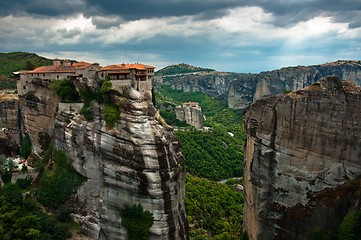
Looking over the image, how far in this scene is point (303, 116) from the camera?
26219mm

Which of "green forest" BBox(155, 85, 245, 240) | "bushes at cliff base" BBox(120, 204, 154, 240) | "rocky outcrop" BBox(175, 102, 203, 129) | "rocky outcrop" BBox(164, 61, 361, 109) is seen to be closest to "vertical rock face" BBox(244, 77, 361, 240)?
"green forest" BBox(155, 85, 245, 240)

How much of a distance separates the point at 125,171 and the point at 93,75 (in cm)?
1449

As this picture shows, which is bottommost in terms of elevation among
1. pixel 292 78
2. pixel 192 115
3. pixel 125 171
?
pixel 192 115

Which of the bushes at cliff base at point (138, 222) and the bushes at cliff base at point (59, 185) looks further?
the bushes at cliff base at point (59, 185)

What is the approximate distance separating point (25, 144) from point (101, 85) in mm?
18474

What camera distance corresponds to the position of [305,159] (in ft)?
86.6

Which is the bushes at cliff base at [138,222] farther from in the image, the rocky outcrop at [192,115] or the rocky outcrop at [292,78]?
the rocky outcrop at [292,78]

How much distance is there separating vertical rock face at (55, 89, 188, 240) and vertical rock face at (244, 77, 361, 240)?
31.5 feet

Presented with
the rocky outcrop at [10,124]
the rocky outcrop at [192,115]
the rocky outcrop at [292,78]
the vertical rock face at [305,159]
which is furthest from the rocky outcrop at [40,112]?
the rocky outcrop at [292,78]

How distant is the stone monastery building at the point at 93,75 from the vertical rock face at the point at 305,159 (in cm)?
1907

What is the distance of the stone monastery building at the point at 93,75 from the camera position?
140 ft

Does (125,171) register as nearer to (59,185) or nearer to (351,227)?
(59,185)

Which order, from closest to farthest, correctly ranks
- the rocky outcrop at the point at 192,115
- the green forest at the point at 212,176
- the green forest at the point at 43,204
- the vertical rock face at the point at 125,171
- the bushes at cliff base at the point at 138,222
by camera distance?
the green forest at the point at 43,204, the vertical rock face at the point at 125,171, the bushes at cliff base at the point at 138,222, the green forest at the point at 212,176, the rocky outcrop at the point at 192,115

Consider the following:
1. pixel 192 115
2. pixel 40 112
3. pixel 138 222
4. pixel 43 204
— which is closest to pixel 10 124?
pixel 40 112
